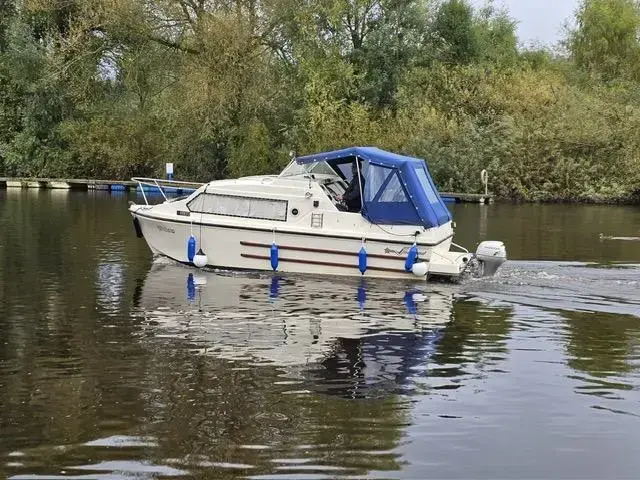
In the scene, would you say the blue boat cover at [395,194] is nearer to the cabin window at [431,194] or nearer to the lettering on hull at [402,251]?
the cabin window at [431,194]

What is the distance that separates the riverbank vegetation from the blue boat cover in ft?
83.9

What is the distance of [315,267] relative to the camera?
18312mm

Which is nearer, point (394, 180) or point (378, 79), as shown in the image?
point (394, 180)

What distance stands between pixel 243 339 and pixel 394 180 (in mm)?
6839

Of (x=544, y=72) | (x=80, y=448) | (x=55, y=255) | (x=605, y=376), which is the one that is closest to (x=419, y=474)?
(x=80, y=448)

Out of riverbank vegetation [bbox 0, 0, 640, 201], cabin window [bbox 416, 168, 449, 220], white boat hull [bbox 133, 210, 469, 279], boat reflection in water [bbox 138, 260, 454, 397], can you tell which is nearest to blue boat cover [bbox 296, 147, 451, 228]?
cabin window [bbox 416, 168, 449, 220]

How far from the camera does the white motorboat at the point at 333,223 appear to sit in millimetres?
17734

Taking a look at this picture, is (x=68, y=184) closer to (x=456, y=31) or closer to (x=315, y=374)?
(x=456, y=31)

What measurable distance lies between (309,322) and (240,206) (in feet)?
18.2

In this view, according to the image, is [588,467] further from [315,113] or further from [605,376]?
Answer: [315,113]

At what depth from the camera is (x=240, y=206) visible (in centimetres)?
1870

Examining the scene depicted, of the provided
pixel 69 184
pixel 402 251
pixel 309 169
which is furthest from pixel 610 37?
pixel 402 251

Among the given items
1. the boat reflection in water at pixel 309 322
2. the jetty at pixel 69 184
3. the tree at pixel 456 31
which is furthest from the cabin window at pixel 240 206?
the tree at pixel 456 31

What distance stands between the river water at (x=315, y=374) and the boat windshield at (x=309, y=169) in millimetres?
2839
